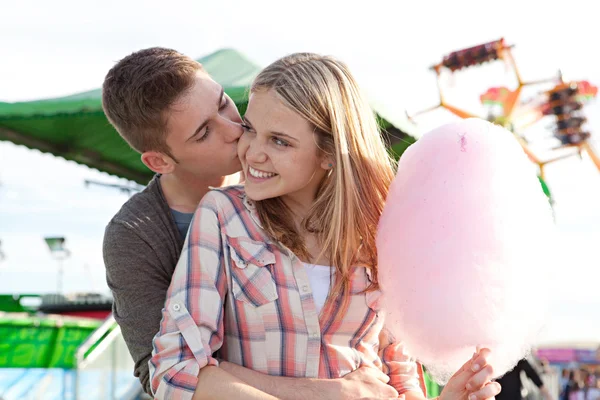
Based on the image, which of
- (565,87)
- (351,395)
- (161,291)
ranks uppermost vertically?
A: (161,291)

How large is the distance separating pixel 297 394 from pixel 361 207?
0.53 meters

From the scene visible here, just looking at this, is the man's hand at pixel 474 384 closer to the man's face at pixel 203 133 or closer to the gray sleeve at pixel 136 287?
the gray sleeve at pixel 136 287

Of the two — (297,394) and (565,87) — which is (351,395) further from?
(565,87)

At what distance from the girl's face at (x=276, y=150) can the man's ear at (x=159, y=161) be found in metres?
0.52

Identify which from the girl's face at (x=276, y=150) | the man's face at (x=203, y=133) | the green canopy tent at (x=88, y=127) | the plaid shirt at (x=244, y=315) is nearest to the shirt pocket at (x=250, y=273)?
the plaid shirt at (x=244, y=315)

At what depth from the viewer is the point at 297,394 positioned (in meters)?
1.87

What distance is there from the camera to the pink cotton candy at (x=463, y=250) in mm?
1978

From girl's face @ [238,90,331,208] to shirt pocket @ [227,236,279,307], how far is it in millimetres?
132

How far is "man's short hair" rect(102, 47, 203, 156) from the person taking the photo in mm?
2422

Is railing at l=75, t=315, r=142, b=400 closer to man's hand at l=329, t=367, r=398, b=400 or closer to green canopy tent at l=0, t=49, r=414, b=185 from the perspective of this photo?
A: green canopy tent at l=0, t=49, r=414, b=185

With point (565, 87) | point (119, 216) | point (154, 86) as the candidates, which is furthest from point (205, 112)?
point (565, 87)

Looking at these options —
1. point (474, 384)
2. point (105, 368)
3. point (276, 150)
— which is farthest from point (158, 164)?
point (105, 368)

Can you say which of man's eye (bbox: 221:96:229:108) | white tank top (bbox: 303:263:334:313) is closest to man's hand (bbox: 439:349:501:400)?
white tank top (bbox: 303:263:334:313)

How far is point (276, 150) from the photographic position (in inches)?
78.3
